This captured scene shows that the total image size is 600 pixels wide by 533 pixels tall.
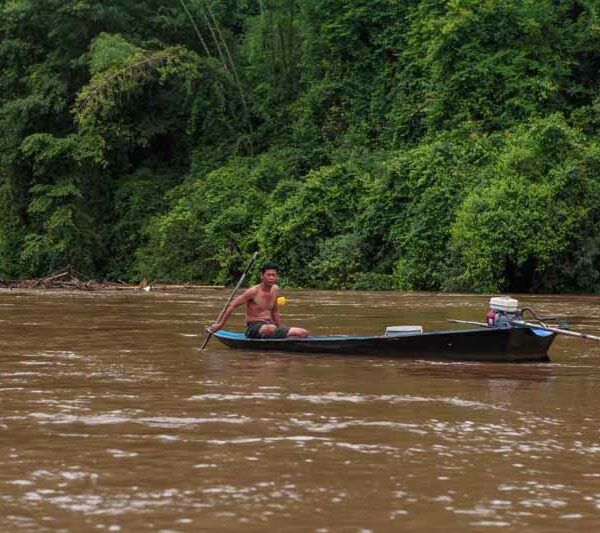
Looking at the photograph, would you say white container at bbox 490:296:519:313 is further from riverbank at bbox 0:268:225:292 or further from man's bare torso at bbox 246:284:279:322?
riverbank at bbox 0:268:225:292

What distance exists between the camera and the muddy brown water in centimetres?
422

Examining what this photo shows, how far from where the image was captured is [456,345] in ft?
30.9

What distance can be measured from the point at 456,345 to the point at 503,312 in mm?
556

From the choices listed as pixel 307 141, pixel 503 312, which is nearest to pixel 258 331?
pixel 503 312

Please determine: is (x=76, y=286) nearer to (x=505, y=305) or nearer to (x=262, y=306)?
(x=262, y=306)

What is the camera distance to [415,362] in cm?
958

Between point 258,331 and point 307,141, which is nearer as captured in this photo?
point 258,331

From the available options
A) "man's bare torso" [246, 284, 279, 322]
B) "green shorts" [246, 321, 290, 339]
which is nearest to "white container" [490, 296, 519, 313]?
"green shorts" [246, 321, 290, 339]

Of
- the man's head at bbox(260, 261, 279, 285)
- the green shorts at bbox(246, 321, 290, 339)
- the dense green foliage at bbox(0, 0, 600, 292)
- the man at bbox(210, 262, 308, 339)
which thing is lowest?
the green shorts at bbox(246, 321, 290, 339)

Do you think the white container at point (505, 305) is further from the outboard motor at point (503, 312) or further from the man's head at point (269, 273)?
the man's head at point (269, 273)

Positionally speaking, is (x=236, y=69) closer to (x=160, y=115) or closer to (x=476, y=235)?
(x=160, y=115)

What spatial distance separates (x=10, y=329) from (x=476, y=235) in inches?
463

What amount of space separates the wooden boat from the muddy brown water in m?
0.14

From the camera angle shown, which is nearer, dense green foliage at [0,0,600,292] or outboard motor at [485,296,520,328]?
outboard motor at [485,296,520,328]
